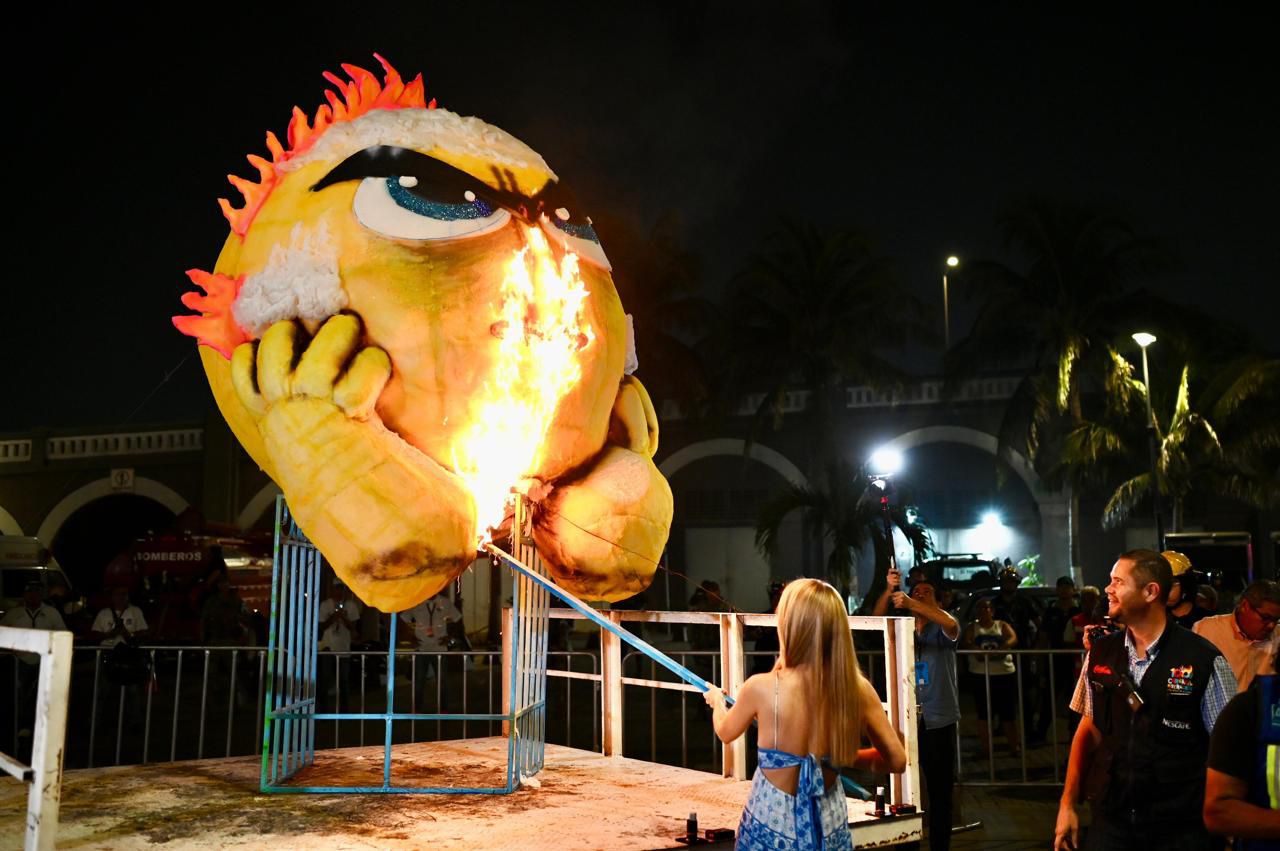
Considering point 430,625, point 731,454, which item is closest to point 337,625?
point 430,625

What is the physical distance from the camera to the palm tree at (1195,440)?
2384 centimetres

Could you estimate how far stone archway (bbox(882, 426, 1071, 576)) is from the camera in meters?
27.1

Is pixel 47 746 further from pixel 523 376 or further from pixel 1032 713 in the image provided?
pixel 1032 713

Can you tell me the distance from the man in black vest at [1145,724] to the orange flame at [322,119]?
16.3 ft

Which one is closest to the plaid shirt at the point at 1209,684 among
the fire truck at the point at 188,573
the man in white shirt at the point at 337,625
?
the man in white shirt at the point at 337,625

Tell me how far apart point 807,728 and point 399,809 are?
349 cm

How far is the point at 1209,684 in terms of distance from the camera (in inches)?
167

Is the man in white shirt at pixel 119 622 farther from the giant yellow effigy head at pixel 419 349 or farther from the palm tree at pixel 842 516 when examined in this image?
the palm tree at pixel 842 516

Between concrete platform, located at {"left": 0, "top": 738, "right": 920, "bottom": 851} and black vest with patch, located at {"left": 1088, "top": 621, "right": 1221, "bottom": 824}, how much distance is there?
170 centimetres

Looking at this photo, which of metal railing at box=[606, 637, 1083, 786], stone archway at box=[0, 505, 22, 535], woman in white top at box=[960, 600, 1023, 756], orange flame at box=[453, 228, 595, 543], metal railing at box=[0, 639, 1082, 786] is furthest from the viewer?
stone archway at box=[0, 505, 22, 535]

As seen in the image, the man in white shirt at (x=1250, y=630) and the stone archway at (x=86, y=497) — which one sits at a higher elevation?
the stone archway at (x=86, y=497)

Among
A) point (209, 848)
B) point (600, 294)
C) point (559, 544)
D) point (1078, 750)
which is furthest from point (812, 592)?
point (209, 848)

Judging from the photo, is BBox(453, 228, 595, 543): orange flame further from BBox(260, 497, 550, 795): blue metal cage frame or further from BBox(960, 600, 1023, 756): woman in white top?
BBox(960, 600, 1023, 756): woman in white top

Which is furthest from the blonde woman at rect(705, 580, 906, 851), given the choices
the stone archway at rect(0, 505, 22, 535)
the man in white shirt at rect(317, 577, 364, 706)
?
the stone archway at rect(0, 505, 22, 535)
